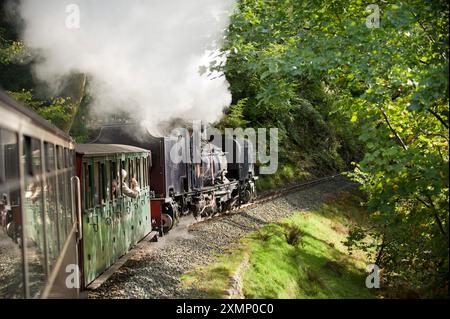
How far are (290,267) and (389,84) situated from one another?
3959 millimetres

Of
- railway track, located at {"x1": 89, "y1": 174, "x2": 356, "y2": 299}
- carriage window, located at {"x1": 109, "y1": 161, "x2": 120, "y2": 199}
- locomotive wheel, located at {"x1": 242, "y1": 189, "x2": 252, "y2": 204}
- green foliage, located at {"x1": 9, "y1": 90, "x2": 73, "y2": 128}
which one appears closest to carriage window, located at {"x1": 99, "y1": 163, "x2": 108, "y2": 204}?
carriage window, located at {"x1": 109, "y1": 161, "x2": 120, "y2": 199}

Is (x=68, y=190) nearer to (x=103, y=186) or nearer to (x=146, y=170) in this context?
(x=103, y=186)

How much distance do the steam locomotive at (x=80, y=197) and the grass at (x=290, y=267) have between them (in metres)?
1.62

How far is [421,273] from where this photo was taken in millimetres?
6746

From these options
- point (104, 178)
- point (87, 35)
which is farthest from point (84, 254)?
point (87, 35)

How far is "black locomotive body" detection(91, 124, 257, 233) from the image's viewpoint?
1043cm

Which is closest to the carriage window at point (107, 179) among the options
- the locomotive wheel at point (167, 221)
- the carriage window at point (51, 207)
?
the carriage window at point (51, 207)

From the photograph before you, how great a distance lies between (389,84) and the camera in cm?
564

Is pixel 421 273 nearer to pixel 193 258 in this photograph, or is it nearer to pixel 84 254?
pixel 193 258

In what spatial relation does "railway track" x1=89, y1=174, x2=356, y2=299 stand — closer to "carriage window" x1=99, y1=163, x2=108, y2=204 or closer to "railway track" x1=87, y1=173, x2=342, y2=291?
"railway track" x1=87, y1=173, x2=342, y2=291

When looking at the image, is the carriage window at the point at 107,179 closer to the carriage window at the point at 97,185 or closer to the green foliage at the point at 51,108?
the carriage window at the point at 97,185
